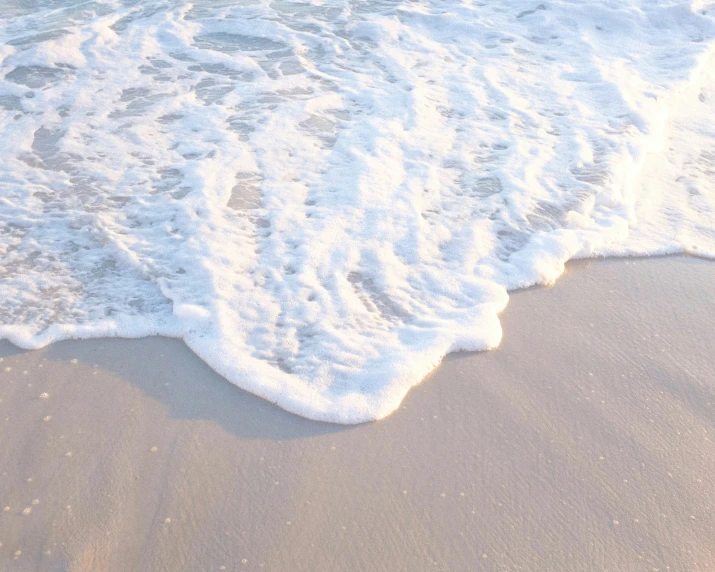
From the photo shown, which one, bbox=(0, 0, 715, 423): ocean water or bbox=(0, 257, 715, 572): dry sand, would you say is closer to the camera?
bbox=(0, 257, 715, 572): dry sand

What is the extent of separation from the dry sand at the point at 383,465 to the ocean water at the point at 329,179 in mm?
180

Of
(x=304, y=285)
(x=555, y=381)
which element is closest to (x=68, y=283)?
(x=304, y=285)

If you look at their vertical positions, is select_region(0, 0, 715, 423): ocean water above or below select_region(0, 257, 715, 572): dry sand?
below

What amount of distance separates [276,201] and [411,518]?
2.22 meters

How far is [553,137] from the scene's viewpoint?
15.5ft

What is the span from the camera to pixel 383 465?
239 cm

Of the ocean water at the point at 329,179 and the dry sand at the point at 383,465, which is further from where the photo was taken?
the ocean water at the point at 329,179

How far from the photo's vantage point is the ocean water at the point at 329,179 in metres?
3.04

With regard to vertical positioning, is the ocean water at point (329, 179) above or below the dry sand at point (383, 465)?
below

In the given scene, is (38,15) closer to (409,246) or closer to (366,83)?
(366,83)

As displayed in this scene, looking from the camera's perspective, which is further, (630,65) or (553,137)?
(630,65)

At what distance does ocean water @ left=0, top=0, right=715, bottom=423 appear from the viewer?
3045mm

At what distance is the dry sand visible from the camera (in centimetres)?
211

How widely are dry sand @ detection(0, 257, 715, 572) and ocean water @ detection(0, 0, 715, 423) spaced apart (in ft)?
0.59
